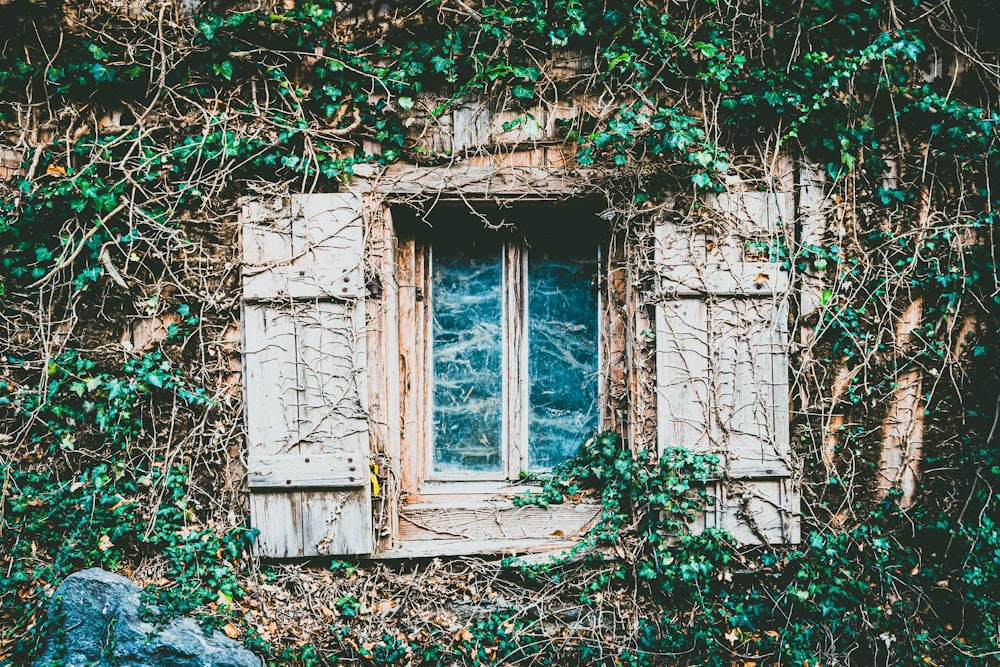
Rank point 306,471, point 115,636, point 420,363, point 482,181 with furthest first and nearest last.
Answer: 1. point 420,363
2. point 482,181
3. point 306,471
4. point 115,636

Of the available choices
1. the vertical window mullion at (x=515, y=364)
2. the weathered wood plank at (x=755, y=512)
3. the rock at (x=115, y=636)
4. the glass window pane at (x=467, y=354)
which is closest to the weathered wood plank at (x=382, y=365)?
the glass window pane at (x=467, y=354)

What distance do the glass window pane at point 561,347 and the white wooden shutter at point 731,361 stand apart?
16.9 inches

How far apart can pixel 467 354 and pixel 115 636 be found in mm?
2065

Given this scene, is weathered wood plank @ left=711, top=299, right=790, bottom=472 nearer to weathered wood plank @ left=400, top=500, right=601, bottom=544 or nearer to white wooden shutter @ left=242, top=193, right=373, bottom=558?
weathered wood plank @ left=400, top=500, right=601, bottom=544

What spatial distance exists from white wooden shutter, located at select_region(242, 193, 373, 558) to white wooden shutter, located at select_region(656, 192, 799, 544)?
1489 millimetres

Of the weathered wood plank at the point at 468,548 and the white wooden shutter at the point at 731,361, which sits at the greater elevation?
the white wooden shutter at the point at 731,361

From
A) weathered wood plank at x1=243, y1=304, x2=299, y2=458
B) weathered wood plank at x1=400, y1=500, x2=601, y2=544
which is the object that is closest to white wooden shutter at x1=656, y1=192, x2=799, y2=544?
weathered wood plank at x1=400, y1=500, x2=601, y2=544

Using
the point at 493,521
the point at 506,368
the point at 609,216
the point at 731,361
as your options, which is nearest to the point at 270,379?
the point at 506,368

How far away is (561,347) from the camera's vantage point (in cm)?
339

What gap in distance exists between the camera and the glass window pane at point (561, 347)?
3379 mm

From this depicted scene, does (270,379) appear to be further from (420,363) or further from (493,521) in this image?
(493,521)

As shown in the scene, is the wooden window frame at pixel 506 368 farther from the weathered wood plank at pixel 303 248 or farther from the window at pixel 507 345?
the weathered wood plank at pixel 303 248

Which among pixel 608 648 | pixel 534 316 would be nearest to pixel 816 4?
pixel 534 316

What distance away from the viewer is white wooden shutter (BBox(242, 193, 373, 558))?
3010 mm
